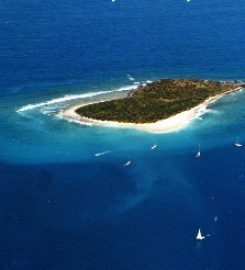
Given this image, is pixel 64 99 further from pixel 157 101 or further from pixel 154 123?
pixel 154 123

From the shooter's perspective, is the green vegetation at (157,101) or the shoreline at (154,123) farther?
the green vegetation at (157,101)

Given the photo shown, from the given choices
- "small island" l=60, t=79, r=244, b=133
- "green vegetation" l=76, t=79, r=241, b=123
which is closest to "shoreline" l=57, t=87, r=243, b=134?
"small island" l=60, t=79, r=244, b=133

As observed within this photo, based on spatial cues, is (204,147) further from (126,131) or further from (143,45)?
(143,45)

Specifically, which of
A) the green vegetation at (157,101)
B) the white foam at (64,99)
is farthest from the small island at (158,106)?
the white foam at (64,99)

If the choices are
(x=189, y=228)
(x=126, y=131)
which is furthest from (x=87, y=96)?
(x=189, y=228)

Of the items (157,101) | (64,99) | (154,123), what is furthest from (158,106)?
(64,99)

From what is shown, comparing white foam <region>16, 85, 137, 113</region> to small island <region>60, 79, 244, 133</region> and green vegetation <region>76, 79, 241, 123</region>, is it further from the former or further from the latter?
green vegetation <region>76, 79, 241, 123</region>

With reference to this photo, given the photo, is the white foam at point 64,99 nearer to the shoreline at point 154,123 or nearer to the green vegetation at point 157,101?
the green vegetation at point 157,101

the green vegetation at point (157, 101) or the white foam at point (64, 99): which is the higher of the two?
the white foam at point (64, 99)
